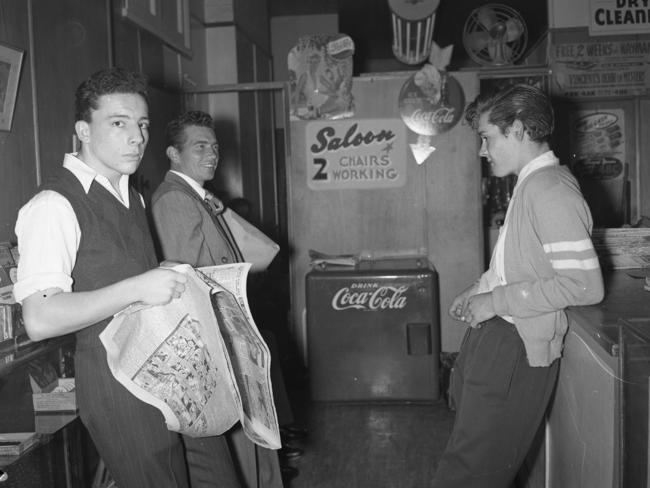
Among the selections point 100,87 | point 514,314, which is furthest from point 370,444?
point 100,87

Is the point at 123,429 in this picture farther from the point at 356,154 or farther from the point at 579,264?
the point at 356,154

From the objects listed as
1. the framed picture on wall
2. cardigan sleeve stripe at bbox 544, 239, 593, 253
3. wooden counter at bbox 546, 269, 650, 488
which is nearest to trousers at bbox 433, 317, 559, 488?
wooden counter at bbox 546, 269, 650, 488

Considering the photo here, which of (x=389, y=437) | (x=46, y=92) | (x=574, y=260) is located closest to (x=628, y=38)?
(x=389, y=437)

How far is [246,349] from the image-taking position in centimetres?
187

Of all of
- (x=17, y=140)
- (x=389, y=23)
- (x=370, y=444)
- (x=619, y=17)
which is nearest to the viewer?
(x=17, y=140)

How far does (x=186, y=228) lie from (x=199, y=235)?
6 centimetres

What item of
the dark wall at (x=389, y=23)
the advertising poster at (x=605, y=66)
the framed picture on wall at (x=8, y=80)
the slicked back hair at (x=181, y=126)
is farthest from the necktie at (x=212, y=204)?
the dark wall at (x=389, y=23)

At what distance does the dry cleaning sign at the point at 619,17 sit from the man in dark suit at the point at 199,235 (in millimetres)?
3637

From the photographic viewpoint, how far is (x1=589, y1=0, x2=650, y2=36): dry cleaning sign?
16.4 feet

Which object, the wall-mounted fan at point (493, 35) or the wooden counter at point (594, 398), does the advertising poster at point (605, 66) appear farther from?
the wooden counter at point (594, 398)

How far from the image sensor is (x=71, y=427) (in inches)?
86.6

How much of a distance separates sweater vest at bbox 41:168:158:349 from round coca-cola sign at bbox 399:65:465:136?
3.10 metres

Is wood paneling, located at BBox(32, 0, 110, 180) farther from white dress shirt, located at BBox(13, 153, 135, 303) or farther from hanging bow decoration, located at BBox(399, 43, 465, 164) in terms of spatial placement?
hanging bow decoration, located at BBox(399, 43, 465, 164)

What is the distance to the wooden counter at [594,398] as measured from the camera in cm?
157
